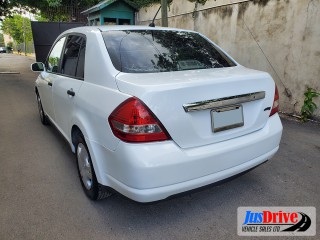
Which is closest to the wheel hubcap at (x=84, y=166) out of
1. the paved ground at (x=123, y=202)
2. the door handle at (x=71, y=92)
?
the paved ground at (x=123, y=202)

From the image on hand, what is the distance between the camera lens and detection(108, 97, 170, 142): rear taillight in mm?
1828

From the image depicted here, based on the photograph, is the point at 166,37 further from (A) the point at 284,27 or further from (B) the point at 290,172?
(A) the point at 284,27

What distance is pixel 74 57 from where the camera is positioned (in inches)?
116

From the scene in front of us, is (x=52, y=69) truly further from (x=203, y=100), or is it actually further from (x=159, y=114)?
(x=203, y=100)

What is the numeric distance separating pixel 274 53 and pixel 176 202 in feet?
14.7

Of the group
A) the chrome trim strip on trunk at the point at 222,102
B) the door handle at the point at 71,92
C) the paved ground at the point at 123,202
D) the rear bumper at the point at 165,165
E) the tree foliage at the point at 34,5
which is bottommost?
the paved ground at the point at 123,202

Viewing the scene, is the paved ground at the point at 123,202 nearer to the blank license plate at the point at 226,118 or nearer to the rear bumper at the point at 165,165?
the rear bumper at the point at 165,165

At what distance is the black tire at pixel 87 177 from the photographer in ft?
7.95

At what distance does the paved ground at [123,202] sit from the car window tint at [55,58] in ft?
3.87

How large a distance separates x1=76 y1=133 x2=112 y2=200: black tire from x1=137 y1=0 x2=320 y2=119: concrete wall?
14.8ft

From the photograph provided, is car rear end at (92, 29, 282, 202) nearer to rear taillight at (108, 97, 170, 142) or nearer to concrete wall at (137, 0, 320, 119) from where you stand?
rear taillight at (108, 97, 170, 142)

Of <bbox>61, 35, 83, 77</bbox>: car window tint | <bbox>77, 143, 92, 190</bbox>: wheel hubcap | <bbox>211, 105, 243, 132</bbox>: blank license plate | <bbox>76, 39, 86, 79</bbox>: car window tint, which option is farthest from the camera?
<bbox>61, 35, 83, 77</bbox>: car window tint

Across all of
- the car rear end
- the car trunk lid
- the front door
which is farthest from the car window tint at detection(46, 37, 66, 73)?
the car trunk lid

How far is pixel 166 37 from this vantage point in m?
2.81
